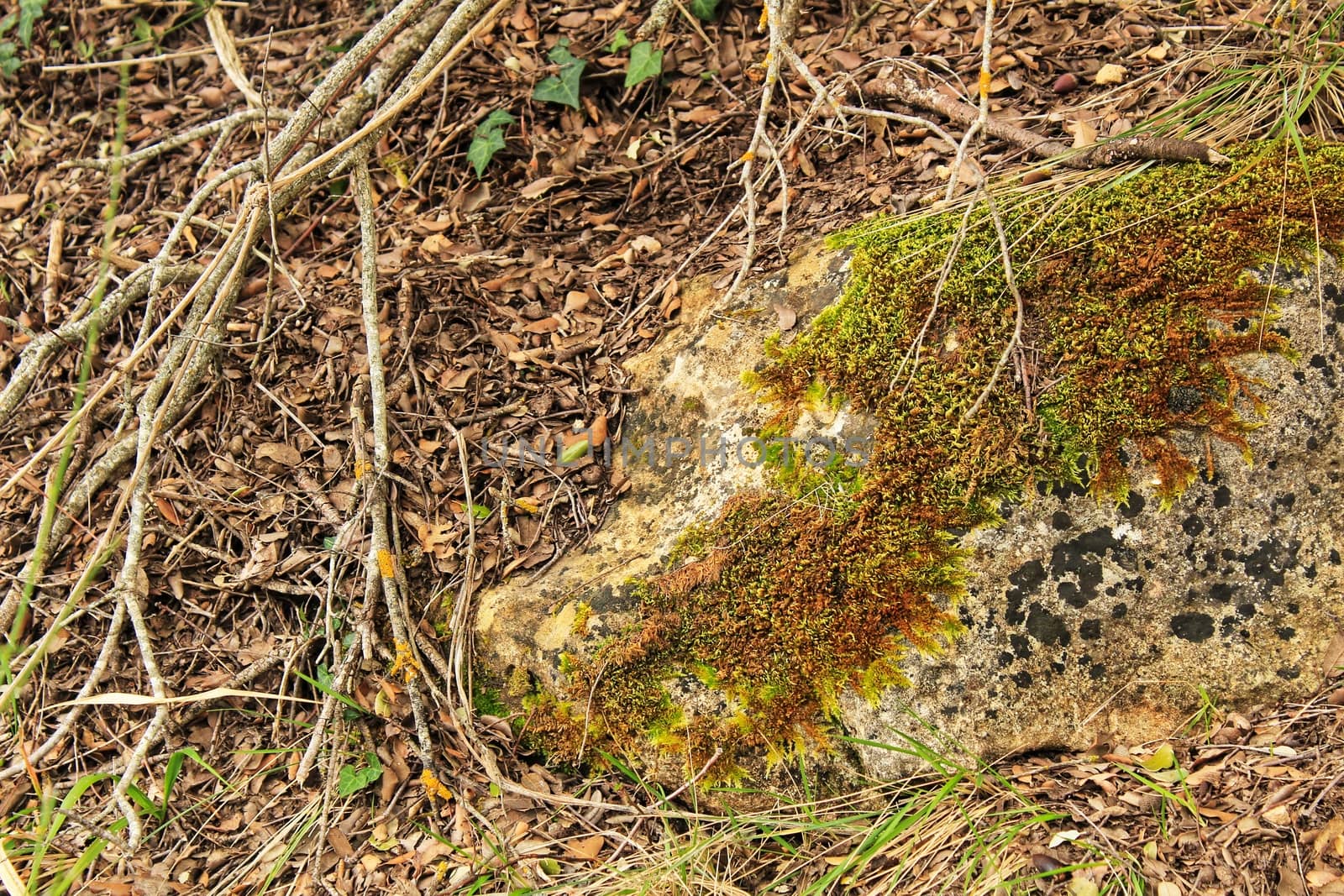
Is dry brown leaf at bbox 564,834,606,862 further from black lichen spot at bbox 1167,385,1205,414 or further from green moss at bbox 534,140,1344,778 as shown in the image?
black lichen spot at bbox 1167,385,1205,414

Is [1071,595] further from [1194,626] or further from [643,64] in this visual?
[643,64]

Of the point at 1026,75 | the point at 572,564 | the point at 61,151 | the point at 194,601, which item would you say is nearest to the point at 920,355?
the point at 572,564

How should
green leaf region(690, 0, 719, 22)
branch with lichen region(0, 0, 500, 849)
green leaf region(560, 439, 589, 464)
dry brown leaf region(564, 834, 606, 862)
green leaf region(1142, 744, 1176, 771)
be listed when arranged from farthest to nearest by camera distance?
green leaf region(690, 0, 719, 22)
green leaf region(560, 439, 589, 464)
branch with lichen region(0, 0, 500, 849)
dry brown leaf region(564, 834, 606, 862)
green leaf region(1142, 744, 1176, 771)

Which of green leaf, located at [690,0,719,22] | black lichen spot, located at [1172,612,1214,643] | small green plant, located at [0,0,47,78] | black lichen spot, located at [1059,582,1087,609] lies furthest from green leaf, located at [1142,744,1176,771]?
small green plant, located at [0,0,47,78]

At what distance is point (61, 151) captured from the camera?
13.4ft

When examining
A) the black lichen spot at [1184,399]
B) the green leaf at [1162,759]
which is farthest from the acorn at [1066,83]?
the green leaf at [1162,759]

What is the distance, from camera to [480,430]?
9.87 feet

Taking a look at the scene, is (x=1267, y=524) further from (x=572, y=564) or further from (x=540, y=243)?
(x=540, y=243)

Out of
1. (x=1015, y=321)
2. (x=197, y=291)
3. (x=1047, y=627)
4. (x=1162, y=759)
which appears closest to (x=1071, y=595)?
(x=1047, y=627)

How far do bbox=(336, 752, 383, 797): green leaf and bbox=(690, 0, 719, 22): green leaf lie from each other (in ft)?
10.2

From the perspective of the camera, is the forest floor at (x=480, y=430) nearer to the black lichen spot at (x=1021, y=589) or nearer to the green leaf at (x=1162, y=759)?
the green leaf at (x=1162, y=759)

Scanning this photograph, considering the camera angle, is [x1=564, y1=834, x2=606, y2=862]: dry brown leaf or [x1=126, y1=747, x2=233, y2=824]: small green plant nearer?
[x1=564, y1=834, x2=606, y2=862]: dry brown leaf

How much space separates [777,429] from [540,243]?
1381 mm

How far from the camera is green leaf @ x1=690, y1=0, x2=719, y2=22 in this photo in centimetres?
359
